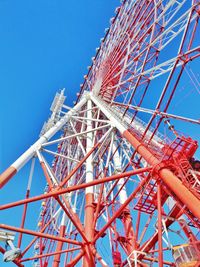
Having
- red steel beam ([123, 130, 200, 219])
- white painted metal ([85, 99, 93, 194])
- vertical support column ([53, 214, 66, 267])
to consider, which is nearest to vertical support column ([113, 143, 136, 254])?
white painted metal ([85, 99, 93, 194])

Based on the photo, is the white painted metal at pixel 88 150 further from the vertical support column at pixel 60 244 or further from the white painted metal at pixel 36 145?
the vertical support column at pixel 60 244

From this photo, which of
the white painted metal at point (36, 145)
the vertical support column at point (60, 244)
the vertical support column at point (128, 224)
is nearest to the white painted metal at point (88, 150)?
the white painted metal at point (36, 145)

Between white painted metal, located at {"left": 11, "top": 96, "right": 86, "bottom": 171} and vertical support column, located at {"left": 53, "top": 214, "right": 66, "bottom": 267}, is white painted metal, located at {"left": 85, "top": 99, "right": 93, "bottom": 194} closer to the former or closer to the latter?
white painted metal, located at {"left": 11, "top": 96, "right": 86, "bottom": 171}

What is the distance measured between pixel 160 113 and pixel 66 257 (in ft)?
29.0

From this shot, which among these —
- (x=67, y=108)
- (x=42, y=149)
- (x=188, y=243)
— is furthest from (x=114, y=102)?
(x=188, y=243)

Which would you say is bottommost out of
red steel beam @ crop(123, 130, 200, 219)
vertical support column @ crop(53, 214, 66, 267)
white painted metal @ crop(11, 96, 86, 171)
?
red steel beam @ crop(123, 130, 200, 219)

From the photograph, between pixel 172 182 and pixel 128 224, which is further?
pixel 128 224

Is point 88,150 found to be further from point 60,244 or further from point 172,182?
point 172,182

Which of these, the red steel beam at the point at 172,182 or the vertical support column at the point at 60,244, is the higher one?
Result: the vertical support column at the point at 60,244

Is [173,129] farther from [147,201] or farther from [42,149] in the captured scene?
[42,149]

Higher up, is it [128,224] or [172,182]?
[128,224]

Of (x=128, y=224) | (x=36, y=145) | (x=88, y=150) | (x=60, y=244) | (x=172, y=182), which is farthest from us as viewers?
(x=88, y=150)

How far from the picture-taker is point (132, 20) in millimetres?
18766

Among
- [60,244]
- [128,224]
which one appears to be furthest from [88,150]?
[60,244]
